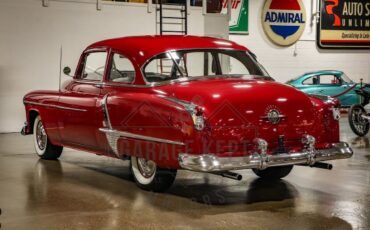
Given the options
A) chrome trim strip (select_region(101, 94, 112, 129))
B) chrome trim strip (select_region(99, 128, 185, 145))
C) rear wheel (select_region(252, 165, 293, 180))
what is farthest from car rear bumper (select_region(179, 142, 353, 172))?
chrome trim strip (select_region(101, 94, 112, 129))

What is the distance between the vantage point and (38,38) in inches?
574

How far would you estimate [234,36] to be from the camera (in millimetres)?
20453

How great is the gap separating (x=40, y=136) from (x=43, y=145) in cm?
16

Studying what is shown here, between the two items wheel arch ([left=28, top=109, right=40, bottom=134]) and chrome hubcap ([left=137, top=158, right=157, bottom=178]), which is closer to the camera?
chrome hubcap ([left=137, top=158, right=157, bottom=178])

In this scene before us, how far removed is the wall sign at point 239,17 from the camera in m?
20.4

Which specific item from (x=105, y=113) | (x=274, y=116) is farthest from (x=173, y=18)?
(x=274, y=116)

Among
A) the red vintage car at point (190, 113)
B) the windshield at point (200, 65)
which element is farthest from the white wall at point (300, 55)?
the red vintage car at point (190, 113)

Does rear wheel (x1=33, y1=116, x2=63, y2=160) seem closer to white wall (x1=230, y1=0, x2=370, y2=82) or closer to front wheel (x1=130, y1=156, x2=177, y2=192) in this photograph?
front wheel (x1=130, y1=156, x2=177, y2=192)

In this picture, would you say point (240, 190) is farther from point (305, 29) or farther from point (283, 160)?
point (305, 29)

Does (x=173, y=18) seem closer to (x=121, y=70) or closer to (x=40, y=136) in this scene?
(x=40, y=136)

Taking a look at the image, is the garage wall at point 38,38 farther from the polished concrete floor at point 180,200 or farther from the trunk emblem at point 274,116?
the trunk emblem at point 274,116

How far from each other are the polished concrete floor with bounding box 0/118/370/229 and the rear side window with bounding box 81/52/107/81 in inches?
52.9

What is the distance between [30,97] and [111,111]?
9.22 feet

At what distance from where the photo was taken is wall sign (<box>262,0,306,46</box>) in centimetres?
2108
